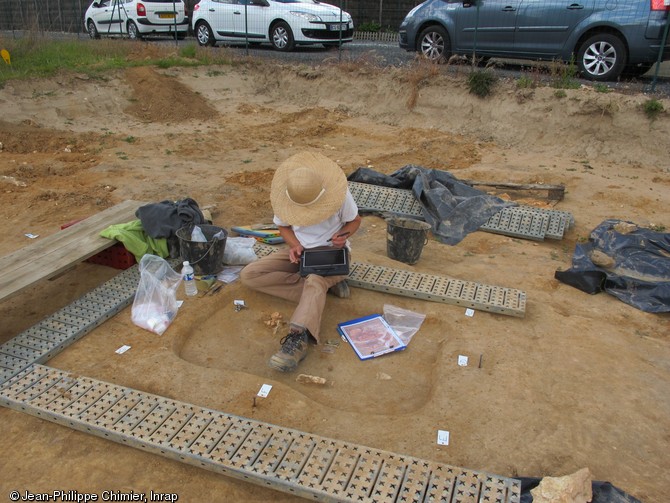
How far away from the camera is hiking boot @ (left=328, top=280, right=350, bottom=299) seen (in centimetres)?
457

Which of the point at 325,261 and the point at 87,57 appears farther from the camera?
the point at 87,57

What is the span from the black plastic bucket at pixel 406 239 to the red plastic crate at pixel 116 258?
243cm

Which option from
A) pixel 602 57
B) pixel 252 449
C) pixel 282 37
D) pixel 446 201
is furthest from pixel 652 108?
pixel 282 37

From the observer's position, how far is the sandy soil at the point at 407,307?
3.06 meters

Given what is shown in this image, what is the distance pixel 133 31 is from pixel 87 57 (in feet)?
13.8

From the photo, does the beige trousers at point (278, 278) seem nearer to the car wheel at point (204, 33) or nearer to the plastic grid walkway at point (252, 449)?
the plastic grid walkway at point (252, 449)

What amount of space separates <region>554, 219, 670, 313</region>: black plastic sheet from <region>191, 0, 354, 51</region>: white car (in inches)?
353

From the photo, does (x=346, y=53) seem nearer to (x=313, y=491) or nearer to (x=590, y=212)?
A: (x=590, y=212)

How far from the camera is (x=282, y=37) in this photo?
537 inches

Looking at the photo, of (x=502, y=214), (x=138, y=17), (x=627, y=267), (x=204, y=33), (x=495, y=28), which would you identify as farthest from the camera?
(x=138, y=17)

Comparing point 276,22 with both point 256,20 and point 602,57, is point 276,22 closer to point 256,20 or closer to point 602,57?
point 256,20

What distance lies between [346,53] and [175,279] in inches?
403

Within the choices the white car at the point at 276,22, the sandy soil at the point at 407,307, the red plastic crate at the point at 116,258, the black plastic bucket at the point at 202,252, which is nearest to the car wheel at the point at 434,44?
the sandy soil at the point at 407,307

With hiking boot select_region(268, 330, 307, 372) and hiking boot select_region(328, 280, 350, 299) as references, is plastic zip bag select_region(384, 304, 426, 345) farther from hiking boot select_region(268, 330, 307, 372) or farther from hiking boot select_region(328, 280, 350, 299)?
hiking boot select_region(268, 330, 307, 372)
